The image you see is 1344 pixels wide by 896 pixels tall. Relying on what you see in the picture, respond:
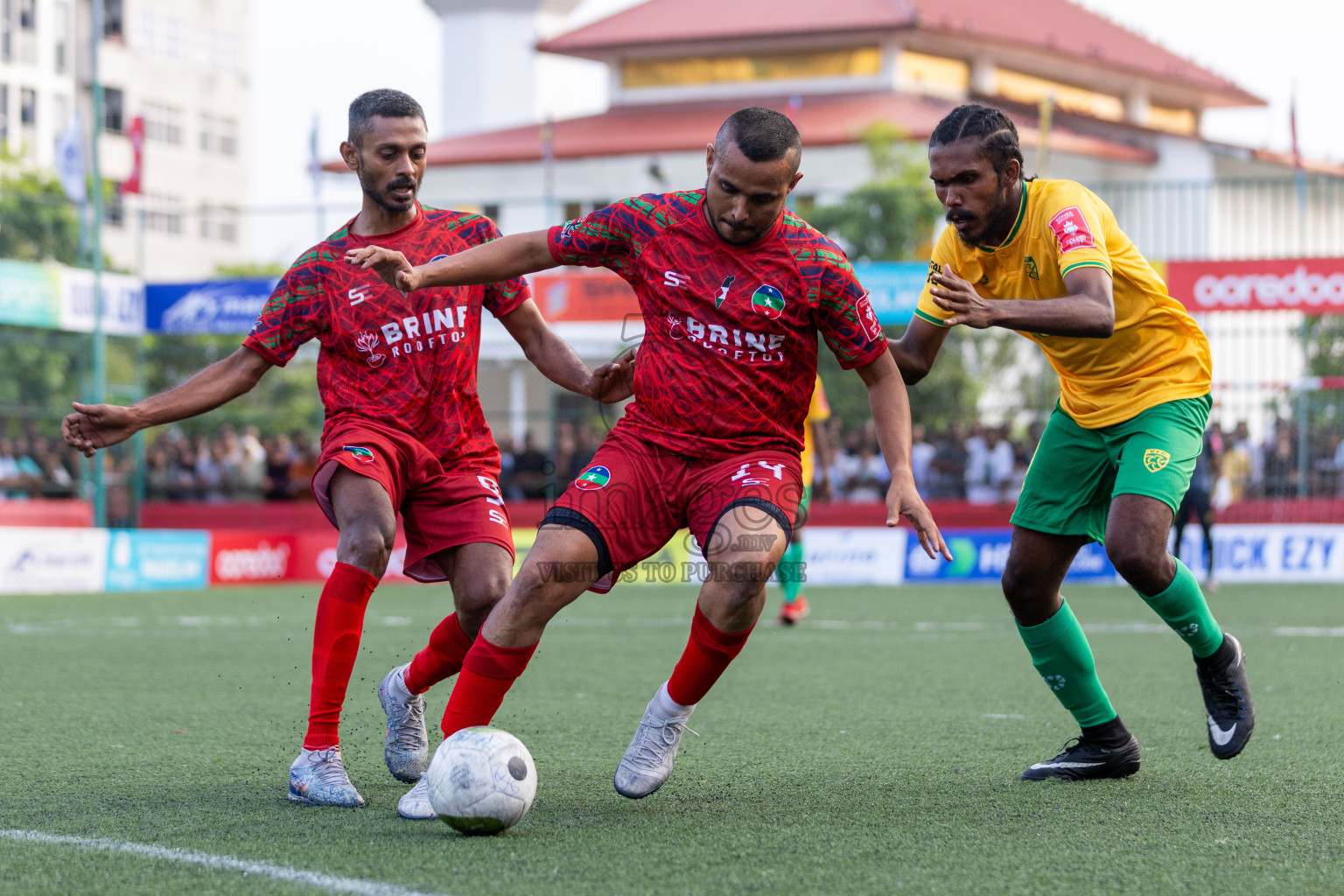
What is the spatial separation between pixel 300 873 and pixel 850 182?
3858cm

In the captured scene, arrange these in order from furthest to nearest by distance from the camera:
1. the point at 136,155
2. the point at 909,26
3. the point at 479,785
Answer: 1. the point at 909,26
2. the point at 136,155
3. the point at 479,785

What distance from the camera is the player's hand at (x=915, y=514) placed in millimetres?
4441

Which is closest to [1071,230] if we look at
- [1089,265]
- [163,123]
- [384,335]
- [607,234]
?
[1089,265]

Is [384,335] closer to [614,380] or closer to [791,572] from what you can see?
[614,380]

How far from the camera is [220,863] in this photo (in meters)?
3.93

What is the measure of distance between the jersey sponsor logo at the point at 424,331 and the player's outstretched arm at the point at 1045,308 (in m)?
1.64

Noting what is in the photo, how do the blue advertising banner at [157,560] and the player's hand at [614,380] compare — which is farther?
the blue advertising banner at [157,560]

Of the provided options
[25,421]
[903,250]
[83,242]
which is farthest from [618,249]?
[903,250]

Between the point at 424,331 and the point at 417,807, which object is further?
the point at 424,331

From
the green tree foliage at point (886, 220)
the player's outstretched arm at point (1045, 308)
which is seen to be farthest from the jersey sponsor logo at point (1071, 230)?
the green tree foliage at point (886, 220)

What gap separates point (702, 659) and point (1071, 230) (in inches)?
71.1

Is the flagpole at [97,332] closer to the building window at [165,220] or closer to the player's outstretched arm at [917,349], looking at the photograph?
the player's outstretched arm at [917,349]

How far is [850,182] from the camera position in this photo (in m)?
41.1

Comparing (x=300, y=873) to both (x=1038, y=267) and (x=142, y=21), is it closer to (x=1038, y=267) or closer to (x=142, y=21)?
(x=1038, y=267)
